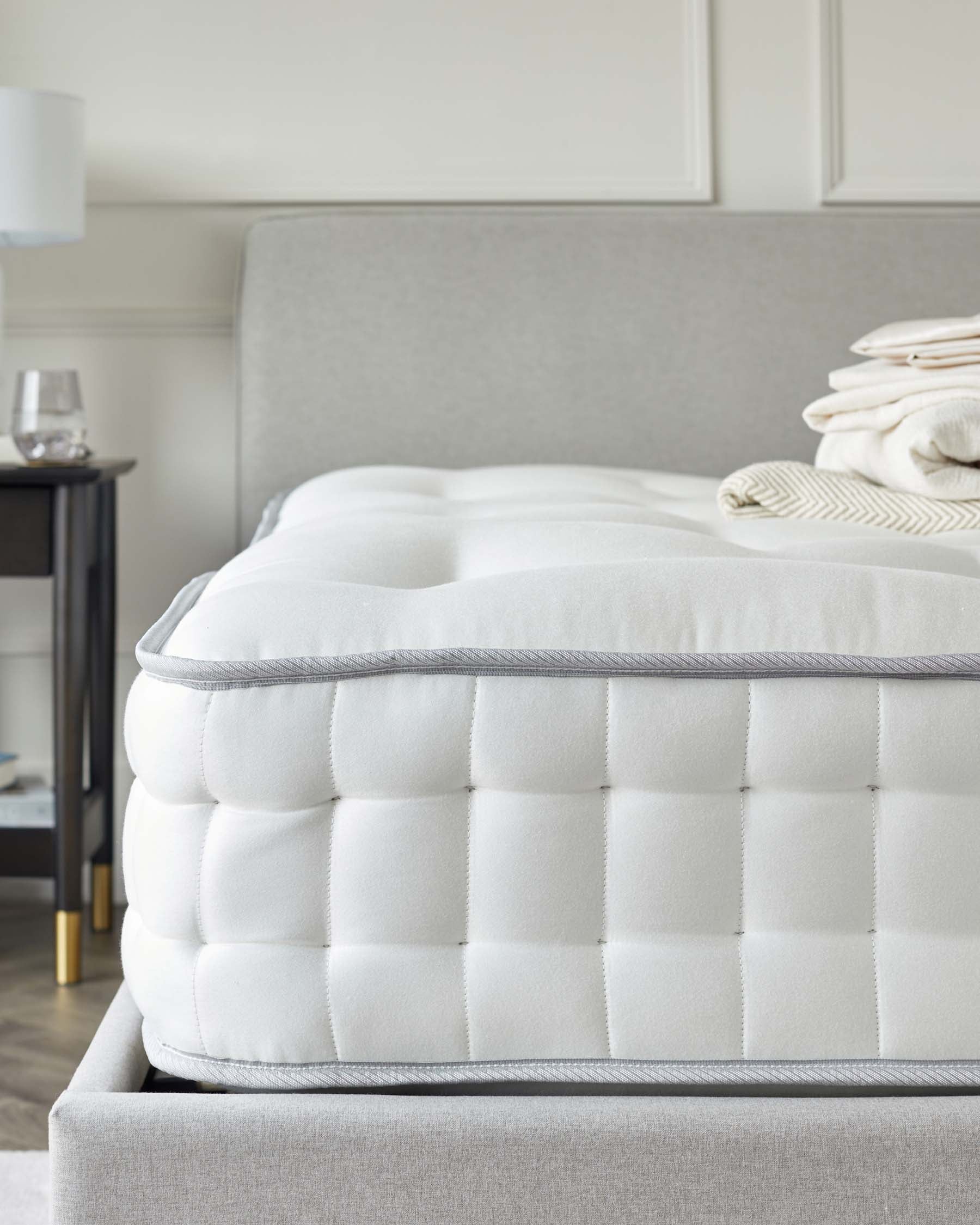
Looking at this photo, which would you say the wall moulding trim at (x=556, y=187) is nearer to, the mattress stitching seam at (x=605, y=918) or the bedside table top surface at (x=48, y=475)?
the bedside table top surface at (x=48, y=475)

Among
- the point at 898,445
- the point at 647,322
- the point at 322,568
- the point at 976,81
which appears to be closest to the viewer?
the point at 322,568

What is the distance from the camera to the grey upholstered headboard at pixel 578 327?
1935 mm

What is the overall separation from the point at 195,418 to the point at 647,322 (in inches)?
30.7

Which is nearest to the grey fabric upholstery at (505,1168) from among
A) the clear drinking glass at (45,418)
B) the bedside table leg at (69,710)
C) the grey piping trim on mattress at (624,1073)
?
the grey piping trim on mattress at (624,1073)

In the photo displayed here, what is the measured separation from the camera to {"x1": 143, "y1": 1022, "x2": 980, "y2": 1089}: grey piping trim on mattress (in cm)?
70

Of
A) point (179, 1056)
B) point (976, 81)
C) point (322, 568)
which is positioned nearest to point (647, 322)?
point (976, 81)

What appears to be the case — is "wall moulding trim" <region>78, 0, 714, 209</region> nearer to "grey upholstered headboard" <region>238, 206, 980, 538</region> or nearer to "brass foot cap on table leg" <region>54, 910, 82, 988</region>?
"grey upholstered headboard" <region>238, 206, 980, 538</region>

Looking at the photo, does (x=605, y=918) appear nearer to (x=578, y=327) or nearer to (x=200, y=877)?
(x=200, y=877)

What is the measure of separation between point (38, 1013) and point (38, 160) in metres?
1.14

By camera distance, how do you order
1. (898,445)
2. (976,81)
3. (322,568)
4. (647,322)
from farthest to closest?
1. (976,81)
2. (647,322)
3. (898,445)
4. (322,568)

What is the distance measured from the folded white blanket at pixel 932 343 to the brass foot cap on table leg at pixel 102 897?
131cm

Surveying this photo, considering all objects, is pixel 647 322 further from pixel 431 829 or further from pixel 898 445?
pixel 431 829

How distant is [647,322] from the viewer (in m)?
1.95

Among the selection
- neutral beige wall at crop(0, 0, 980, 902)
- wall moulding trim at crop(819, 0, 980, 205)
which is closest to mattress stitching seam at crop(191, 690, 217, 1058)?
neutral beige wall at crop(0, 0, 980, 902)
